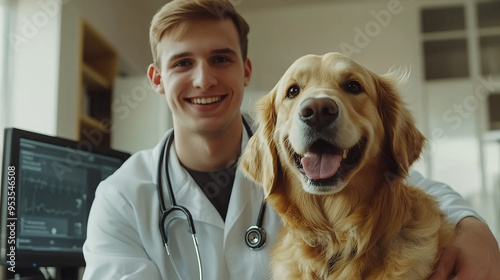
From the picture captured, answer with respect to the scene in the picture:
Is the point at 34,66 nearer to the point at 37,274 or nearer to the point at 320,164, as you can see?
the point at 37,274

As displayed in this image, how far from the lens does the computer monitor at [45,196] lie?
1.70m

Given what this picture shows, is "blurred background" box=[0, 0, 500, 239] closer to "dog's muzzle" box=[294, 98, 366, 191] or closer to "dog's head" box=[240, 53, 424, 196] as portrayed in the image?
"dog's head" box=[240, 53, 424, 196]

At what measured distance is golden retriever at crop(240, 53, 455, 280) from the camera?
47.3 inches

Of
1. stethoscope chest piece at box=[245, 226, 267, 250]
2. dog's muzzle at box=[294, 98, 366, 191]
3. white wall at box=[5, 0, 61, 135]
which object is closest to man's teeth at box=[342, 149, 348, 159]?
dog's muzzle at box=[294, 98, 366, 191]

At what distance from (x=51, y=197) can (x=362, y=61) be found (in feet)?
10.9

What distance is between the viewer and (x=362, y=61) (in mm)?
4629

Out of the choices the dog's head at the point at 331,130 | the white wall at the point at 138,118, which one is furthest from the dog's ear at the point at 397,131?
the white wall at the point at 138,118

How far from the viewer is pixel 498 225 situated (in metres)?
4.26

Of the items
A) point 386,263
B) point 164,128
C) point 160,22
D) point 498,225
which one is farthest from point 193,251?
point 498,225

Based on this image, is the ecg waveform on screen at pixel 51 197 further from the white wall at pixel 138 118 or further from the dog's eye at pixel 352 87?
the white wall at pixel 138 118

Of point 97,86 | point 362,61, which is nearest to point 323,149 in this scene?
point 97,86

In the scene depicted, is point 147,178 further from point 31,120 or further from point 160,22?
point 31,120

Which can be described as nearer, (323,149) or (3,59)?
(323,149)

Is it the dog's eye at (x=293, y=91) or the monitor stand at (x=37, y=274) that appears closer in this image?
the dog's eye at (x=293, y=91)
